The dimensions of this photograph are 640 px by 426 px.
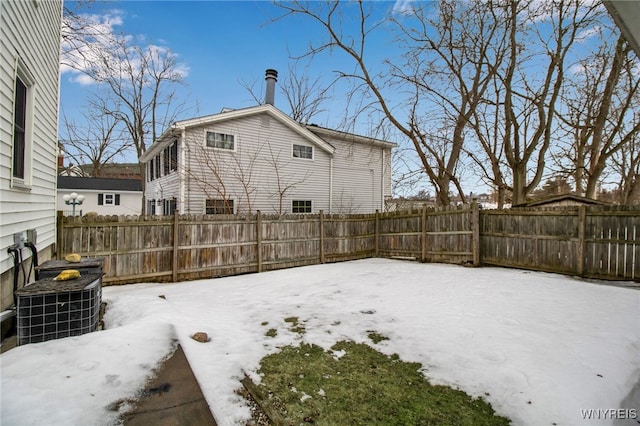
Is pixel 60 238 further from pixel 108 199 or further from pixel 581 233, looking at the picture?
pixel 108 199

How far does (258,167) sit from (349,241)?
5562mm

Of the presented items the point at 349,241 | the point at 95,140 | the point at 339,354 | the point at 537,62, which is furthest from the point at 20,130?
the point at 95,140

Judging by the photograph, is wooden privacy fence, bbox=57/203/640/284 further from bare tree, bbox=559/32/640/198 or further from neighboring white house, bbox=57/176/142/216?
neighboring white house, bbox=57/176/142/216

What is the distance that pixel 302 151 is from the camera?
1459 cm

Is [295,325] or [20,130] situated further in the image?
[295,325]

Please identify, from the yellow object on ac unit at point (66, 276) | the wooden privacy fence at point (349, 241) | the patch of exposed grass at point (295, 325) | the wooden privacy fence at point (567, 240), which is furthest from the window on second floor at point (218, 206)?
the wooden privacy fence at point (567, 240)

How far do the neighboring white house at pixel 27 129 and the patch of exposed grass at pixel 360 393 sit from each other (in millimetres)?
3113

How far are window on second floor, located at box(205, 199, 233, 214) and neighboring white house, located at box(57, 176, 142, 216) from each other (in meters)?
20.7

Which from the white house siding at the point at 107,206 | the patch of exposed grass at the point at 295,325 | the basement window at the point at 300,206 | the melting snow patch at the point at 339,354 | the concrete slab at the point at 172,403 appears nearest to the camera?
the concrete slab at the point at 172,403

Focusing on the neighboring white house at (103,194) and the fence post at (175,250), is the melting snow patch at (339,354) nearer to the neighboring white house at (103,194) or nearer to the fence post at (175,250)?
the fence post at (175,250)

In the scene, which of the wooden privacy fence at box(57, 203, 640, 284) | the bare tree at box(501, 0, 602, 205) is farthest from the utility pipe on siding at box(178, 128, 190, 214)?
the bare tree at box(501, 0, 602, 205)

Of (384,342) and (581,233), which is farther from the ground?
(581,233)

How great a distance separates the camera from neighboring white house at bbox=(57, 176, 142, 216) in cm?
2777

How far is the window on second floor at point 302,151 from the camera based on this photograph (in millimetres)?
14352
